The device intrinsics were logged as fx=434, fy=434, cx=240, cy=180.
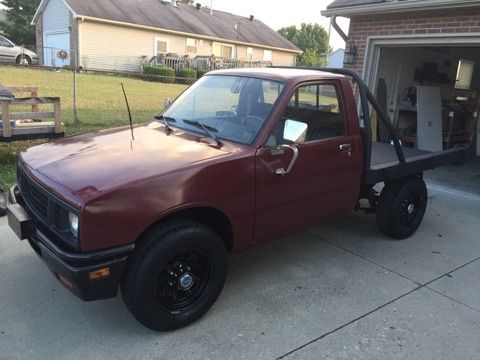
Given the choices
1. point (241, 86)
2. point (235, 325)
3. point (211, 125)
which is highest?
point (241, 86)

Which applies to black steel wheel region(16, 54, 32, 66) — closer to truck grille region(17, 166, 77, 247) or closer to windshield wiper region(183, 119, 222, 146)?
windshield wiper region(183, 119, 222, 146)

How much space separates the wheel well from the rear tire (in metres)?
2.15

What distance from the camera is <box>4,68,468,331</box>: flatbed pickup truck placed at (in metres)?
2.68

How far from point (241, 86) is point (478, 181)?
5679mm

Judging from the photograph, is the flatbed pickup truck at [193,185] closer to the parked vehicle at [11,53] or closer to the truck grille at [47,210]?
the truck grille at [47,210]

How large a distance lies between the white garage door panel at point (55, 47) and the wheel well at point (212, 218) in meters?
25.8

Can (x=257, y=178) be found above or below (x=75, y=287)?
above

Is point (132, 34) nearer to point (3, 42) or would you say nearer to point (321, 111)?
point (3, 42)

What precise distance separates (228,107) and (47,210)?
1.70 m

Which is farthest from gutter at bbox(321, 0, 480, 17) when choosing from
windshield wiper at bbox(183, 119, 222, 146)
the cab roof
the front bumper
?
the front bumper

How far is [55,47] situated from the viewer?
27938 mm

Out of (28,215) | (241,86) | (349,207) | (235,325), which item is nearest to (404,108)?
(349,207)

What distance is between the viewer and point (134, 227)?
2709mm

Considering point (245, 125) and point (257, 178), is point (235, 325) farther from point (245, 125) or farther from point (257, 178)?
point (245, 125)
